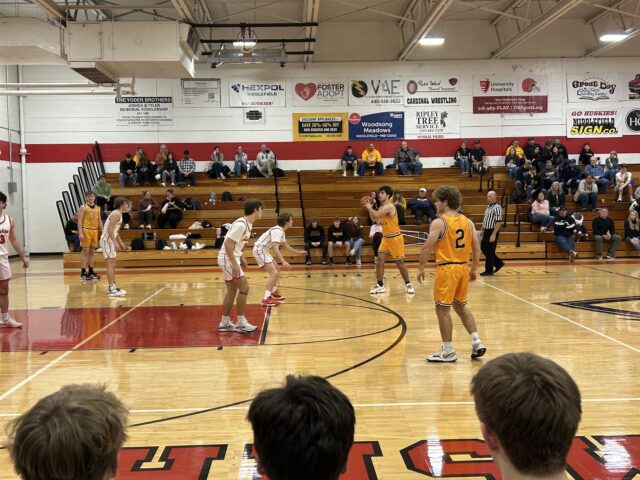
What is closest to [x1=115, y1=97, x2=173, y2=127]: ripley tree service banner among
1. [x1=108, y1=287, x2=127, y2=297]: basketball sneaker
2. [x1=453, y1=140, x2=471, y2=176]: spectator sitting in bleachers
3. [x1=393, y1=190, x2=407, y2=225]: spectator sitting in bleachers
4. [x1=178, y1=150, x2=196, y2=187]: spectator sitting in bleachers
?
[x1=178, y1=150, x2=196, y2=187]: spectator sitting in bleachers

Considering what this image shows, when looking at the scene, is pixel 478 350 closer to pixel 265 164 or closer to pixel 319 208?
pixel 319 208

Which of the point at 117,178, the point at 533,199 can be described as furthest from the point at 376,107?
the point at 117,178

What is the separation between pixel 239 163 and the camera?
21.2 metres

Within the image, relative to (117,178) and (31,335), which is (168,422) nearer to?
(31,335)

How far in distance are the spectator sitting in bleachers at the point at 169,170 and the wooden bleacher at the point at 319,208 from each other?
1.20ft

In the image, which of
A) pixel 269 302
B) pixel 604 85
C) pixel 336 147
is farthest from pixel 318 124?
pixel 269 302

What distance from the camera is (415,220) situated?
59.2 ft

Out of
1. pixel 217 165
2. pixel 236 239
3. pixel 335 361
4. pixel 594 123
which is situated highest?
pixel 594 123

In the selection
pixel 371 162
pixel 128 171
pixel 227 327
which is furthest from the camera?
pixel 371 162

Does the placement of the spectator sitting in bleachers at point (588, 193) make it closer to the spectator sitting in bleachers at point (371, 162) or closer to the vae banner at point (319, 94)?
the spectator sitting in bleachers at point (371, 162)

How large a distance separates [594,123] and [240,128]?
13.7 m

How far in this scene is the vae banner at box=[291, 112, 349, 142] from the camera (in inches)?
863

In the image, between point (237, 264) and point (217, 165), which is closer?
point (237, 264)

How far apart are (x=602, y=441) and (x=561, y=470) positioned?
2.59 m
